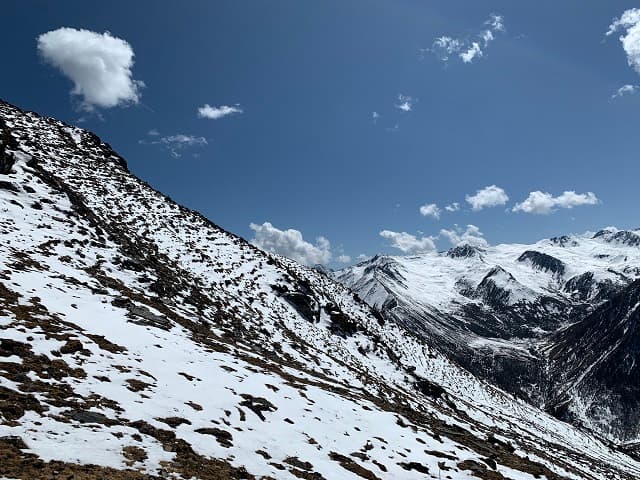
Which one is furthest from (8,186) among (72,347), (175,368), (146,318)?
(175,368)

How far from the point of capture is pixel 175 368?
23281 mm

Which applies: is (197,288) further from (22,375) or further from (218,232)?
(22,375)

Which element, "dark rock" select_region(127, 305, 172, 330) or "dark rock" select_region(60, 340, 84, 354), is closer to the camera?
"dark rock" select_region(60, 340, 84, 354)

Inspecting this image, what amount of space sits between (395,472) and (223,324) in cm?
2881

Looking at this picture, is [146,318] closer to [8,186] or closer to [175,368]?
[175,368]

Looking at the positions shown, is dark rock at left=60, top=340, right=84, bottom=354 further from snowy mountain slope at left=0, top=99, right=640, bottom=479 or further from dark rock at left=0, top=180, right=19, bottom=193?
dark rock at left=0, top=180, right=19, bottom=193

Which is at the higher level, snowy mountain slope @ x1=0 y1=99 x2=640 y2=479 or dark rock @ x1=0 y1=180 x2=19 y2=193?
dark rock @ x1=0 y1=180 x2=19 y2=193

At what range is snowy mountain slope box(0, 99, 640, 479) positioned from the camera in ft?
46.2

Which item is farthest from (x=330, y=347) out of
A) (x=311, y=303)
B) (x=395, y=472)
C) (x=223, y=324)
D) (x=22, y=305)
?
(x=22, y=305)

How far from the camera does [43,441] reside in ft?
39.3

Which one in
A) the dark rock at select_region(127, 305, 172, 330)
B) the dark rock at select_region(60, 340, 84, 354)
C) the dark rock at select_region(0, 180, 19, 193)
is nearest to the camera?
the dark rock at select_region(60, 340, 84, 354)

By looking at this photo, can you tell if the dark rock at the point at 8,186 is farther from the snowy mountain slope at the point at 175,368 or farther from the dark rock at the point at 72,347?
the dark rock at the point at 72,347

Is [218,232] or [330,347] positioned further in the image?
[218,232]

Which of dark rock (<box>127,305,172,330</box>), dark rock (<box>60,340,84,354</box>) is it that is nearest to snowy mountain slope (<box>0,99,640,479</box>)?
dark rock (<box>60,340,84,354</box>)
